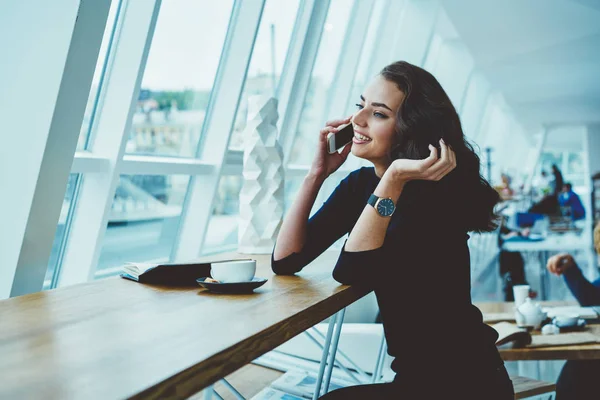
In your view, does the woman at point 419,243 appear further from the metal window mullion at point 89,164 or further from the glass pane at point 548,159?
the glass pane at point 548,159

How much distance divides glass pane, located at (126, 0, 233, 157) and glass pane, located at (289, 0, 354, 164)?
65.1 inches

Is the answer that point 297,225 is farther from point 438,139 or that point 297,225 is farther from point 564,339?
point 564,339

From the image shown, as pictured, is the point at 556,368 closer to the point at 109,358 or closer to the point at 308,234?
the point at 308,234

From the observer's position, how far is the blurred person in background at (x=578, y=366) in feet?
7.70

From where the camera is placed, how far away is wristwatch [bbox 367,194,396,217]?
1557 mm

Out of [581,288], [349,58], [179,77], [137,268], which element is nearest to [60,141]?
[137,268]

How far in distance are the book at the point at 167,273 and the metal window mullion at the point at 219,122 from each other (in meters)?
1.72

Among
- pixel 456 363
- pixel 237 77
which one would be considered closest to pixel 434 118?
pixel 456 363

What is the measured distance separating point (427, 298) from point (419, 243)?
5.9 inches

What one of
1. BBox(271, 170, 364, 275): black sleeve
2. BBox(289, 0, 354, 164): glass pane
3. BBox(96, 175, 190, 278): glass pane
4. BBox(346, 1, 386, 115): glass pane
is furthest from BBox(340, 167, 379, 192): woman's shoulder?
BBox(346, 1, 386, 115): glass pane

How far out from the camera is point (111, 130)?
2.51 meters

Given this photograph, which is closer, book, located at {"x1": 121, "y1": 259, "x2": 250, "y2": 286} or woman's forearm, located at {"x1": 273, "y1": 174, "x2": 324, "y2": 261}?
book, located at {"x1": 121, "y1": 259, "x2": 250, "y2": 286}

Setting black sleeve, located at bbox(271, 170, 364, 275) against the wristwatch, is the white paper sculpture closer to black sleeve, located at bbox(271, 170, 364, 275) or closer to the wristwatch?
black sleeve, located at bbox(271, 170, 364, 275)

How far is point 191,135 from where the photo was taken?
339 cm
